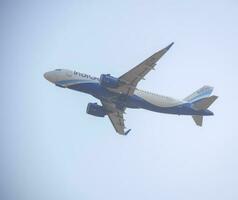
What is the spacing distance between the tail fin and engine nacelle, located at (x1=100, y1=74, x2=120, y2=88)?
14.1 m

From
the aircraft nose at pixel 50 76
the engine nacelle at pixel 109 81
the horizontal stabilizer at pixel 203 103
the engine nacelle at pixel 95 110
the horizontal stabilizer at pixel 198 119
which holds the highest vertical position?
the aircraft nose at pixel 50 76

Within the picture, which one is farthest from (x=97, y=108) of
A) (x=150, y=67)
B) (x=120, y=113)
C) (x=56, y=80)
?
(x=150, y=67)

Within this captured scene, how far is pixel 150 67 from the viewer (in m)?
58.5

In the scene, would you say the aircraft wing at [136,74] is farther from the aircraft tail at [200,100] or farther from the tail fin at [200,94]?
the tail fin at [200,94]

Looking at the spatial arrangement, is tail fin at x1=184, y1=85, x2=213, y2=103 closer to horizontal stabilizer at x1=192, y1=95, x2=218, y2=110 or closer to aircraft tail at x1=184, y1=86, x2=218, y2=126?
aircraft tail at x1=184, y1=86, x2=218, y2=126

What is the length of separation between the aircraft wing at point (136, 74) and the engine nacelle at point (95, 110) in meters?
8.92

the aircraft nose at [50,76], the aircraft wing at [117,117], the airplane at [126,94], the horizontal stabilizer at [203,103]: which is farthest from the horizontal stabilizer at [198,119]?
the aircraft nose at [50,76]

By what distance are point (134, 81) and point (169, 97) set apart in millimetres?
7539

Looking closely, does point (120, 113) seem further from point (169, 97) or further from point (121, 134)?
point (169, 97)

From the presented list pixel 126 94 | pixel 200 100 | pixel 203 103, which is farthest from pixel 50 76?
pixel 203 103

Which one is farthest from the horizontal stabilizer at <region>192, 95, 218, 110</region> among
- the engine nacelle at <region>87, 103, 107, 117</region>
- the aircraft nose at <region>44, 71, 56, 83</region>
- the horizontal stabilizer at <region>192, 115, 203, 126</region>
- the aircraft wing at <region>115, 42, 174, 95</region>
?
the aircraft nose at <region>44, 71, 56, 83</region>

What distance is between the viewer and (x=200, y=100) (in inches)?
2537

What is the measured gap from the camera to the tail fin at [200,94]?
68.8 meters

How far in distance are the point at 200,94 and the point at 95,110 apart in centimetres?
1873
